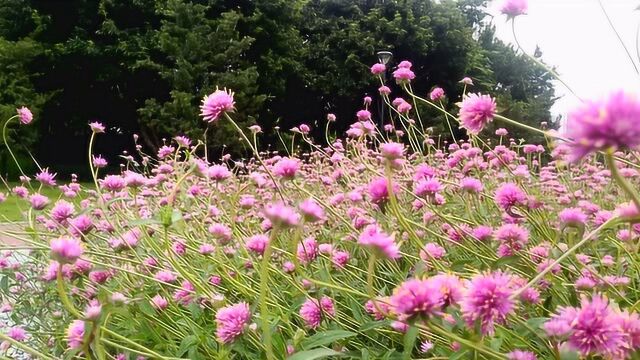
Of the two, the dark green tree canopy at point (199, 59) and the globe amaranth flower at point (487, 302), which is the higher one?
the globe amaranth flower at point (487, 302)

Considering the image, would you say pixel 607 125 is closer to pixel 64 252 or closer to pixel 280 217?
pixel 280 217

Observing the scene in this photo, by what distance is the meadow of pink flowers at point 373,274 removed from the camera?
0.62 metres

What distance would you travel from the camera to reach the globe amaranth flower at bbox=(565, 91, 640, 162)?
44 cm

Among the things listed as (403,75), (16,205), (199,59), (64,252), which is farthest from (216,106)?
(199,59)

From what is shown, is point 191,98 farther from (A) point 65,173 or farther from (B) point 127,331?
(B) point 127,331

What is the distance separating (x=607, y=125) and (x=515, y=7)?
76cm

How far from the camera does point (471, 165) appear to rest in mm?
2180

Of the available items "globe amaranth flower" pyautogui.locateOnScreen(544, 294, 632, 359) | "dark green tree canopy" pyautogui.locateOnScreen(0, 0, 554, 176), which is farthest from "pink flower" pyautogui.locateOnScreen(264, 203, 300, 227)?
"dark green tree canopy" pyautogui.locateOnScreen(0, 0, 554, 176)

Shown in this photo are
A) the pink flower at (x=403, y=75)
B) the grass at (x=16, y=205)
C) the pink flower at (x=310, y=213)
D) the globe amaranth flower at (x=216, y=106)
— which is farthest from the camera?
the grass at (x=16, y=205)

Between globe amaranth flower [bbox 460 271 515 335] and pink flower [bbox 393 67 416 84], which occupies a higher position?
globe amaranth flower [bbox 460 271 515 335]

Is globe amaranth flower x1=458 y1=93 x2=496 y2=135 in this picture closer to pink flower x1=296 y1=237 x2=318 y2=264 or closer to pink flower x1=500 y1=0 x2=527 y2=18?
pink flower x1=500 y1=0 x2=527 y2=18

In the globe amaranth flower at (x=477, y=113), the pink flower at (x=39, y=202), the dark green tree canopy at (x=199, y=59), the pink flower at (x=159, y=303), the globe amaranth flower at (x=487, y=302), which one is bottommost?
the dark green tree canopy at (x=199, y=59)

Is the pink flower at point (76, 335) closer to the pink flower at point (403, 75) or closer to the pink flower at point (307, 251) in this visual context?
the pink flower at point (307, 251)

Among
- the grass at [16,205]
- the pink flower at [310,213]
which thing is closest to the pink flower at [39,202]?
the grass at [16,205]
